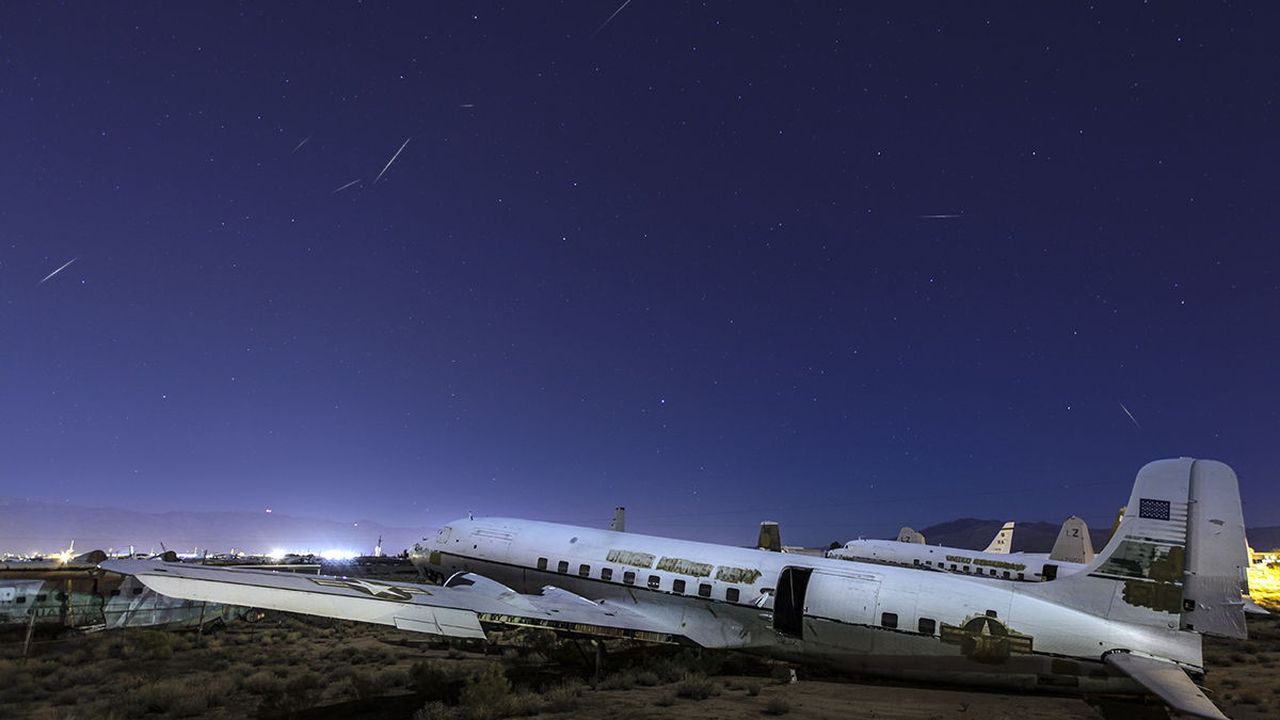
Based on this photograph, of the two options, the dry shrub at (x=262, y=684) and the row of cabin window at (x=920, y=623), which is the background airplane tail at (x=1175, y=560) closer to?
the row of cabin window at (x=920, y=623)

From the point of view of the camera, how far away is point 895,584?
15227mm

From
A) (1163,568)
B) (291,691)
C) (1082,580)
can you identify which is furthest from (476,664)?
(1163,568)

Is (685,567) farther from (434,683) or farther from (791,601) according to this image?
(434,683)

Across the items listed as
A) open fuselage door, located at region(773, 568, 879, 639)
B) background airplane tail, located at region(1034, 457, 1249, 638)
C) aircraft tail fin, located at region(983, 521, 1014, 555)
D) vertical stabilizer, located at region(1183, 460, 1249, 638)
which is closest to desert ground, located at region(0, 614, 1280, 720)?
open fuselage door, located at region(773, 568, 879, 639)

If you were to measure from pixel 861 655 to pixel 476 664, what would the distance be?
1100 cm

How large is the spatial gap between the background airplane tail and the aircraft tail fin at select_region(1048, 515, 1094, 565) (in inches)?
1400

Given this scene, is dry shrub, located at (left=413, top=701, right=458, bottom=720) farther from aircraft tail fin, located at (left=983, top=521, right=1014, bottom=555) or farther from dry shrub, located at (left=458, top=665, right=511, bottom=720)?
aircraft tail fin, located at (left=983, top=521, right=1014, bottom=555)

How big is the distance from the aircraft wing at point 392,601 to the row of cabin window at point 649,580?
1.08m

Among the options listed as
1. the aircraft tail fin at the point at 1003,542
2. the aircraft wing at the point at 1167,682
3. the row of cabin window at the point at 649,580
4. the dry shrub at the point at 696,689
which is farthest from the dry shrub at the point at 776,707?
the aircraft tail fin at the point at 1003,542

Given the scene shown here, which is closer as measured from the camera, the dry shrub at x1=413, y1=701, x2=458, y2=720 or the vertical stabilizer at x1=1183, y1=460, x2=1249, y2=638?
the dry shrub at x1=413, y1=701, x2=458, y2=720

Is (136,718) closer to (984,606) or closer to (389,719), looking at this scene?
(389,719)

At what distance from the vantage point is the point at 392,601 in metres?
13.1

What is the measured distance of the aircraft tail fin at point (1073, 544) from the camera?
44.0 metres

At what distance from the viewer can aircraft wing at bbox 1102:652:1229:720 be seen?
8867 millimetres
